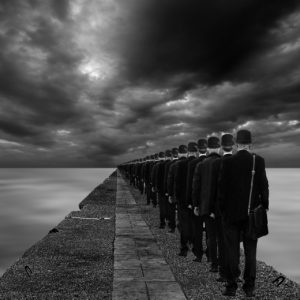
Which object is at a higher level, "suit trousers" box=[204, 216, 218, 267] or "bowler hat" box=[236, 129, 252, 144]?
"bowler hat" box=[236, 129, 252, 144]

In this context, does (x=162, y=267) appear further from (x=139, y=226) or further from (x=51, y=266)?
(x=139, y=226)

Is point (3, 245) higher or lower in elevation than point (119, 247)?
lower

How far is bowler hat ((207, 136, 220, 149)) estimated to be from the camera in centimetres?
748

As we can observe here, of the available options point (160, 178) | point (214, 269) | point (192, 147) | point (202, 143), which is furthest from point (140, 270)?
point (160, 178)

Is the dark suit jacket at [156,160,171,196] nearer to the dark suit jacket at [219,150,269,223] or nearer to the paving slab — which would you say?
the paving slab

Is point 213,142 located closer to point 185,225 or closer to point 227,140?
point 227,140

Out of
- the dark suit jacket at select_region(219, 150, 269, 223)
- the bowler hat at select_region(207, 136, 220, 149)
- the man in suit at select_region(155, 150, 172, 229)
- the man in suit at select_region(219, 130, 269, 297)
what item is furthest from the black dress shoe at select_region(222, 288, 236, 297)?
the man in suit at select_region(155, 150, 172, 229)

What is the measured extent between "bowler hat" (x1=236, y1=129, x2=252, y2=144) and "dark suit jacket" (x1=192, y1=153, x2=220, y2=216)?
87 cm

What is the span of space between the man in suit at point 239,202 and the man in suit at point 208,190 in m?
0.67

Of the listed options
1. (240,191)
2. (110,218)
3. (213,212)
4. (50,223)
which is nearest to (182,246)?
(213,212)

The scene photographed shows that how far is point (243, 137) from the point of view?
6250 mm

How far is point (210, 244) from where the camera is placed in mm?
7602

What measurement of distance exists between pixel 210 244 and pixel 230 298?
1.59 metres

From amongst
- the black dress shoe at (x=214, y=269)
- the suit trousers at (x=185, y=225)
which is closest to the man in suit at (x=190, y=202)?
the suit trousers at (x=185, y=225)
